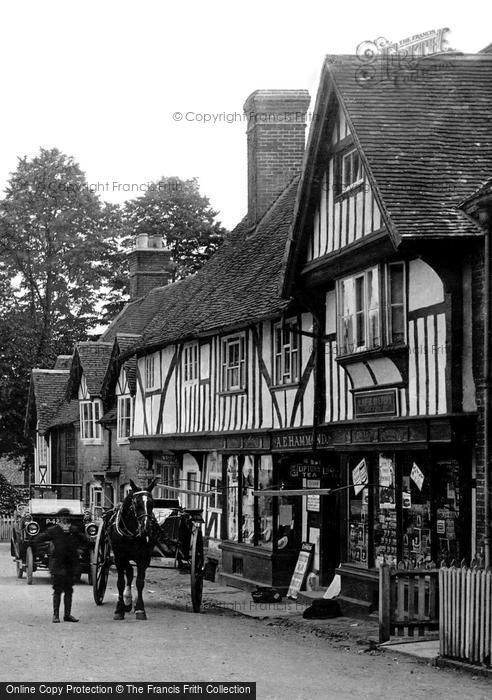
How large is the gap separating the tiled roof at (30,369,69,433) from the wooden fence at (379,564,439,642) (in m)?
34.0

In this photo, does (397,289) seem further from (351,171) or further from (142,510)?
(142,510)

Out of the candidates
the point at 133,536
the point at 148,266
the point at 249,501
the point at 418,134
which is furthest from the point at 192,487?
the point at 148,266

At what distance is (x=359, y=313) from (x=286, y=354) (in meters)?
4.89

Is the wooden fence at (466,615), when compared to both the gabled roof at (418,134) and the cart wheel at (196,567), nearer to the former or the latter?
the gabled roof at (418,134)

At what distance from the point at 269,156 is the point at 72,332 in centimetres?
2755

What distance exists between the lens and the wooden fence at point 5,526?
49406 millimetres

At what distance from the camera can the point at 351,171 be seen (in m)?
18.0

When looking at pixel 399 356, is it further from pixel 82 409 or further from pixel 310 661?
pixel 82 409

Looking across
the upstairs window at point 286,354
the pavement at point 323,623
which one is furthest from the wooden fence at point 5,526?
the upstairs window at point 286,354

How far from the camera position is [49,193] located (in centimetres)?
5275

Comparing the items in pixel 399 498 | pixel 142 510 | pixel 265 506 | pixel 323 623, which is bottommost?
pixel 323 623

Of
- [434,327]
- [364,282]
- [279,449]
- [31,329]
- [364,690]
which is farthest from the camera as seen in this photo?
[31,329]

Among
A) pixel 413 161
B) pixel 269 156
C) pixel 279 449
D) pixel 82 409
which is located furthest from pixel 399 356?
pixel 82 409

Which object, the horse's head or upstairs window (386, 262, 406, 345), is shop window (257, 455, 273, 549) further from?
upstairs window (386, 262, 406, 345)
